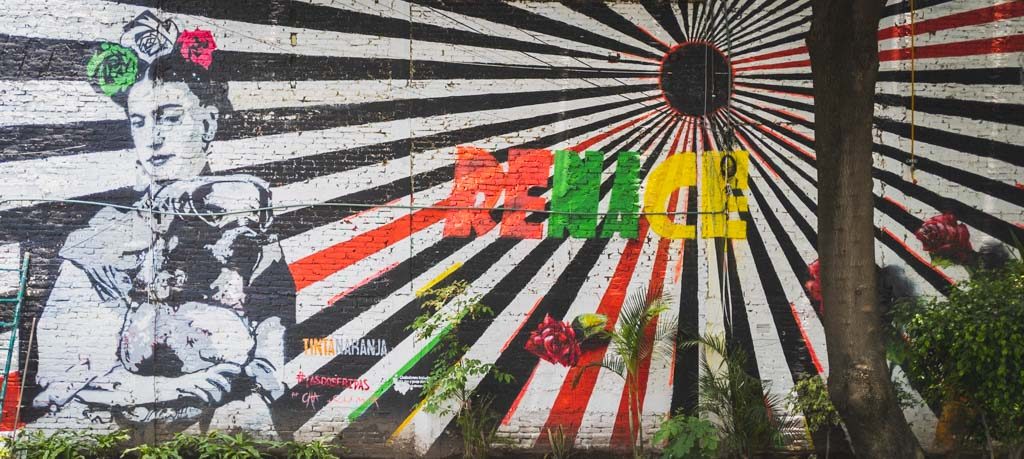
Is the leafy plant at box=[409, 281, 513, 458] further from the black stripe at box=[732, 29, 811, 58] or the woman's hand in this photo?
the black stripe at box=[732, 29, 811, 58]

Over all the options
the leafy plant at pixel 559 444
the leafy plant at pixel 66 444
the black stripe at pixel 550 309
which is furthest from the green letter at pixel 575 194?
the leafy plant at pixel 66 444

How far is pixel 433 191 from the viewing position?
26.1 feet

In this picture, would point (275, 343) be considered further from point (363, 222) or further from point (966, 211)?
point (966, 211)

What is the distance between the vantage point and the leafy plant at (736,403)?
745 centimetres

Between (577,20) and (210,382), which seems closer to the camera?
(210,382)

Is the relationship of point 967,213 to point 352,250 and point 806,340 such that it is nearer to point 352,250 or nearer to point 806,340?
point 806,340

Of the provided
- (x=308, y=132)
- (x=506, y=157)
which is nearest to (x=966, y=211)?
(x=506, y=157)

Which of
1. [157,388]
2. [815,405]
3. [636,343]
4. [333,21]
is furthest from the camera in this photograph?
[333,21]

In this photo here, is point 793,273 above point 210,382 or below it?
above

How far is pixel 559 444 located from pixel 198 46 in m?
5.48

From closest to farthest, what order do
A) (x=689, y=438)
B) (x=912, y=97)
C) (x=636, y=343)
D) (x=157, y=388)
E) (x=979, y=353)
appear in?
(x=979, y=353) < (x=689, y=438) < (x=636, y=343) < (x=157, y=388) < (x=912, y=97)

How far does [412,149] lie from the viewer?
795 cm

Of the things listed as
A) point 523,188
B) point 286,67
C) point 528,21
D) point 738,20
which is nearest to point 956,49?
point 738,20

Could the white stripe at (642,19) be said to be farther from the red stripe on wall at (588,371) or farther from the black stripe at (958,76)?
the red stripe on wall at (588,371)
